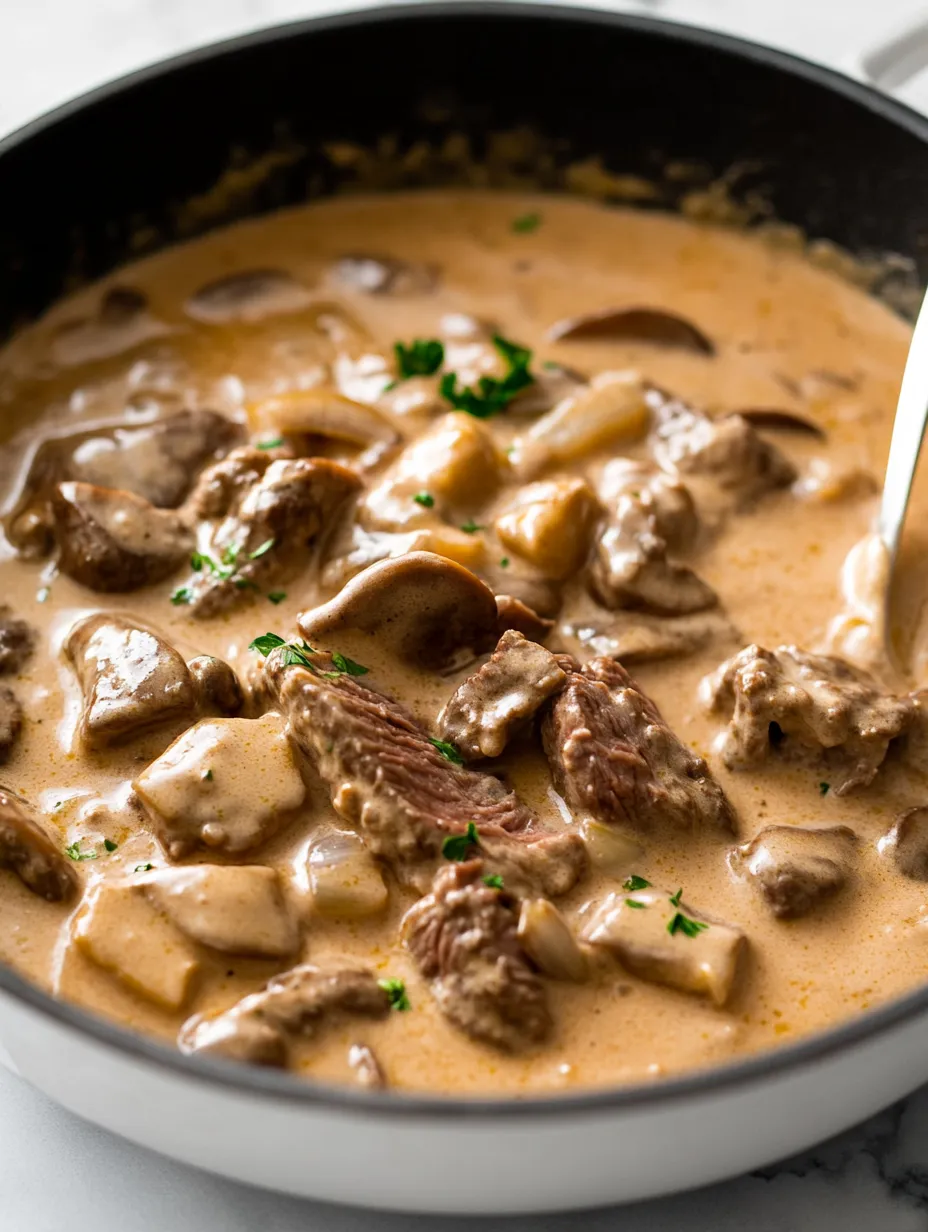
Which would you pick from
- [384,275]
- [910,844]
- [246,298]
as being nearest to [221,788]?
[910,844]

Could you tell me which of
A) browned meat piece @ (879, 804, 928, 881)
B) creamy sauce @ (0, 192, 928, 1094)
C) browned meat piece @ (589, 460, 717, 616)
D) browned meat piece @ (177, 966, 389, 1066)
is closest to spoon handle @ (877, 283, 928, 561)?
creamy sauce @ (0, 192, 928, 1094)

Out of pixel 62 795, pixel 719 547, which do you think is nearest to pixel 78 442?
pixel 62 795

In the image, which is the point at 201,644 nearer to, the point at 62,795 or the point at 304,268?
the point at 62,795

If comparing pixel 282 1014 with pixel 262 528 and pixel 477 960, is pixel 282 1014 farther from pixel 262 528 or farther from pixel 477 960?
pixel 262 528

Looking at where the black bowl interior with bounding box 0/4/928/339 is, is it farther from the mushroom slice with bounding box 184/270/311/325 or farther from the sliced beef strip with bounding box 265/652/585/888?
the sliced beef strip with bounding box 265/652/585/888

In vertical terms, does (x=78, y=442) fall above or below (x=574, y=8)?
below
